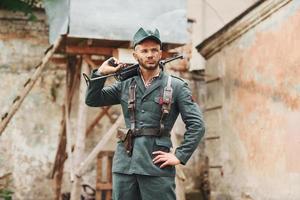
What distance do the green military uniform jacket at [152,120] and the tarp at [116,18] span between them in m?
3.28

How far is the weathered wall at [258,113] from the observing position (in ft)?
19.6

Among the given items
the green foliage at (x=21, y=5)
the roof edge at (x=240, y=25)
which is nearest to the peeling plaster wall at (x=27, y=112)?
the green foliage at (x=21, y=5)

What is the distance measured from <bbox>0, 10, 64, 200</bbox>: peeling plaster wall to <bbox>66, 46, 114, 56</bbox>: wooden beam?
194cm

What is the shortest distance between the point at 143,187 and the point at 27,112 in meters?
5.59

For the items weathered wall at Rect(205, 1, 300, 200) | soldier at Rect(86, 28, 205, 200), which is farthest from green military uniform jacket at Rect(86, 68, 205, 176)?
weathered wall at Rect(205, 1, 300, 200)

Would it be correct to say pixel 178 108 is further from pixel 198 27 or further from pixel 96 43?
pixel 198 27

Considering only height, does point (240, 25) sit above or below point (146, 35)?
above

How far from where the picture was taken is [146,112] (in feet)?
11.9

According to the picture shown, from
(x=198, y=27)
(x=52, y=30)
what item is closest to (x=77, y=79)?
(x=52, y=30)

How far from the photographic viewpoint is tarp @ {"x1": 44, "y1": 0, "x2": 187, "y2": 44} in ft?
22.6

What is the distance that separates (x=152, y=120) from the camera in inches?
143

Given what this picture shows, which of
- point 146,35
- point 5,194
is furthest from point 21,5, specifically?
point 146,35

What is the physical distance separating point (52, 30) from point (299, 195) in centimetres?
391

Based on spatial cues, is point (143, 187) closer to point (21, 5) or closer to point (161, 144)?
point (161, 144)
